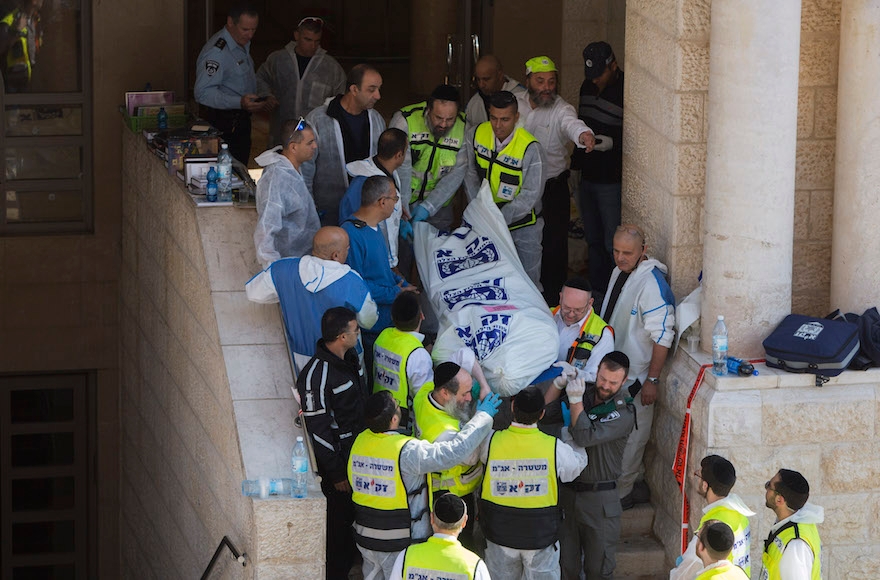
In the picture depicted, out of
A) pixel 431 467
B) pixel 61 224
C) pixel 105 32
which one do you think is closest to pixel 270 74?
pixel 105 32

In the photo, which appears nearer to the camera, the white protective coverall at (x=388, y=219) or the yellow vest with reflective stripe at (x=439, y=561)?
the yellow vest with reflective stripe at (x=439, y=561)

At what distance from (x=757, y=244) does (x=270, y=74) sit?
5.20 m

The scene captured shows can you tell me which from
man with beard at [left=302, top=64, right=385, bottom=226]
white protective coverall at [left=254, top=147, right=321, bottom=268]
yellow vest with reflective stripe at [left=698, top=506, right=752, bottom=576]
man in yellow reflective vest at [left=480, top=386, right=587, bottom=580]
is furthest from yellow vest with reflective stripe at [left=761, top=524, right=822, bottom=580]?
man with beard at [left=302, top=64, right=385, bottom=226]

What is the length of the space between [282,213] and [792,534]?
370 centimetres

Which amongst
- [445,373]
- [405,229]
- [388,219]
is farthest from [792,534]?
[405,229]

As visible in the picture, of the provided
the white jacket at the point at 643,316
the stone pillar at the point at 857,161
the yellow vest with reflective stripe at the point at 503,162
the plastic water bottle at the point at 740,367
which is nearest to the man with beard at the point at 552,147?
the yellow vest with reflective stripe at the point at 503,162

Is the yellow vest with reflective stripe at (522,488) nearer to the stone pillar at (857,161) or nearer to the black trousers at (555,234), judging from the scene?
the stone pillar at (857,161)

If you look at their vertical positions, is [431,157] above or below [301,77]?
below

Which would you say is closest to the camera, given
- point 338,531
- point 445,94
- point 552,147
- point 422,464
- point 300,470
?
point 422,464

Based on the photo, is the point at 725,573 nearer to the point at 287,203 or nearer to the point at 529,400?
the point at 529,400

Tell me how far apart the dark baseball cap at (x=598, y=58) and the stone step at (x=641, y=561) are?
133 inches

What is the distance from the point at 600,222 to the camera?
411 inches

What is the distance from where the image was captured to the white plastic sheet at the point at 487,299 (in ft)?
28.5

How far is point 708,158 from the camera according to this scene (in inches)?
337
